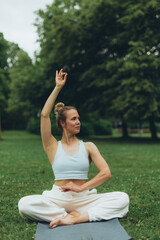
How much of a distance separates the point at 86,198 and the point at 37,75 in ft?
101

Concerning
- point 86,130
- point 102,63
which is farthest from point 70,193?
point 86,130

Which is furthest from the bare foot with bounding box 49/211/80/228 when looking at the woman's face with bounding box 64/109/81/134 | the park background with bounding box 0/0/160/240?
the park background with bounding box 0/0/160/240

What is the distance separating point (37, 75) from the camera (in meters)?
34.8

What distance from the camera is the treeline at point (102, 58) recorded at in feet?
83.5

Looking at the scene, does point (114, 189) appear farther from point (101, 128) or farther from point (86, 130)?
point (101, 128)

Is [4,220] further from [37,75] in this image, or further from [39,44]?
[39,44]

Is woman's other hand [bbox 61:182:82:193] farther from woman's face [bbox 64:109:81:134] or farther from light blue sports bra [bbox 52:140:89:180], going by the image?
woman's face [bbox 64:109:81:134]

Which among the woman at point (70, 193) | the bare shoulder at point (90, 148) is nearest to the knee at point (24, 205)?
the woman at point (70, 193)

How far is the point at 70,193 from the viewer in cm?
512

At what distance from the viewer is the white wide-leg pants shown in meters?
5.04

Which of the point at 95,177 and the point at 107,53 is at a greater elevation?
the point at 107,53

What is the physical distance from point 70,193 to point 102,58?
27.6 meters

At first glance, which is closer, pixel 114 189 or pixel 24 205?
pixel 24 205

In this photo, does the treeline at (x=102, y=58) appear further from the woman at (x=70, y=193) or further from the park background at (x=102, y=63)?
the woman at (x=70, y=193)
